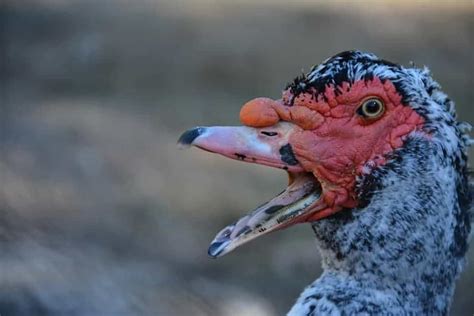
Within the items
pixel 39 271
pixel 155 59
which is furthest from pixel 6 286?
pixel 155 59

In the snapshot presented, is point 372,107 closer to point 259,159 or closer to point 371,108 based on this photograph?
point 371,108

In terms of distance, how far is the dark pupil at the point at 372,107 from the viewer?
→ 214 centimetres

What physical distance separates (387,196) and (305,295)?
31 cm

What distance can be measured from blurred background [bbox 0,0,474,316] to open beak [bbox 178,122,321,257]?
5.26ft

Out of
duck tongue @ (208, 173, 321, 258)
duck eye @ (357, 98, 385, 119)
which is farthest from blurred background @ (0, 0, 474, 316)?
duck eye @ (357, 98, 385, 119)

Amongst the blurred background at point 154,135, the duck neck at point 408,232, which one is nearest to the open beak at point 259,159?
the duck neck at point 408,232

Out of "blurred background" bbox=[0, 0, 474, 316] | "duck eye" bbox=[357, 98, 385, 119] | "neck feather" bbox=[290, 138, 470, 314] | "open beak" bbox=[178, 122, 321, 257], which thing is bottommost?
"neck feather" bbox=[290, 138, 470, 314]

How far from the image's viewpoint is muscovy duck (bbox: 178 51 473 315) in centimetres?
211

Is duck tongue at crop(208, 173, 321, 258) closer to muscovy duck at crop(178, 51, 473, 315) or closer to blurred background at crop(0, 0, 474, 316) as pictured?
muscovy duck at crop(178, 51, 473, 315)

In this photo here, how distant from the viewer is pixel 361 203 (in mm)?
2158

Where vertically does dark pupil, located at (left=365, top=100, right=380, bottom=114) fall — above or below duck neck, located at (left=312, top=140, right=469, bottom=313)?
above

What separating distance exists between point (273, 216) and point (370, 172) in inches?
9.1

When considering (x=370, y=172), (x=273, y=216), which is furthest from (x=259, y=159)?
(x=370, y=172)

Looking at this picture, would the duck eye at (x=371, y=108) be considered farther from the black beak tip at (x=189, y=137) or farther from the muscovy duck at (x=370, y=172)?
the black beak tip at (x=189, y=137)
